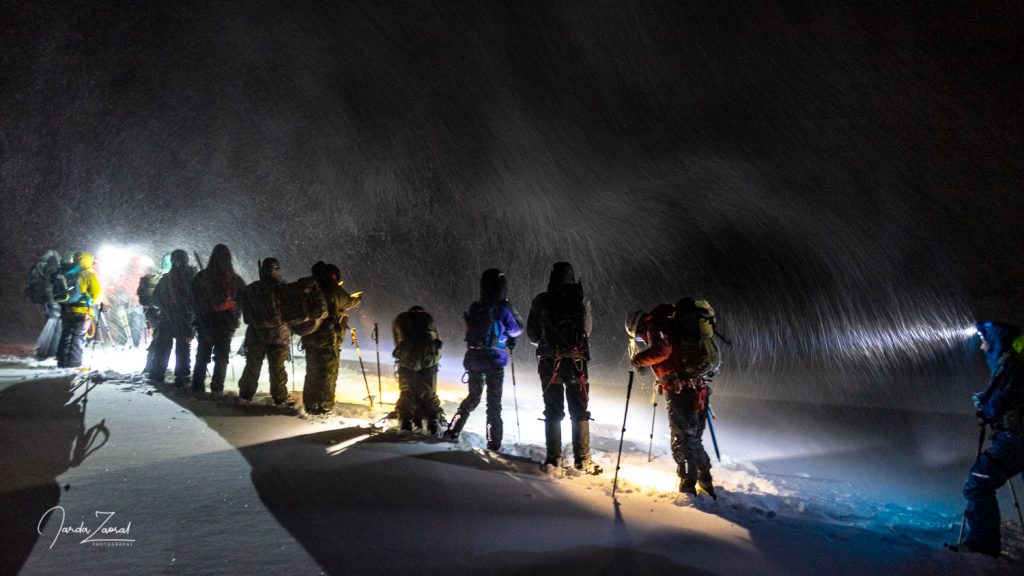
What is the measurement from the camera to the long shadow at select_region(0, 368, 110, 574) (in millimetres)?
3600

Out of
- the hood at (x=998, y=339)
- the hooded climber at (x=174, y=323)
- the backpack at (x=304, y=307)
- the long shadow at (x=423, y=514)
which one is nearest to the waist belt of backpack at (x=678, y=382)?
the long shadow at (x=423, y=514)

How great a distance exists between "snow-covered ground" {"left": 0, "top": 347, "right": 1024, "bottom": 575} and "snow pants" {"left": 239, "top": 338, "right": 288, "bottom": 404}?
362 mm

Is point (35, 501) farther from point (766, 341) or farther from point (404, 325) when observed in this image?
point (766, 341)

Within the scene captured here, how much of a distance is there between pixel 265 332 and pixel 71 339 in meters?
6.13

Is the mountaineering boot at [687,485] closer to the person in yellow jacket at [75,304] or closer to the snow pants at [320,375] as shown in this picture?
the snow pants at [320,375]

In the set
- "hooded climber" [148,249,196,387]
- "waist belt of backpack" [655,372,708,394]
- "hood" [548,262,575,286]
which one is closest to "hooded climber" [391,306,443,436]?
"hood" [548,262,575,286]

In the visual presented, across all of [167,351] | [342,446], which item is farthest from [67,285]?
[342,446]

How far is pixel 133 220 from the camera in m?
32.3

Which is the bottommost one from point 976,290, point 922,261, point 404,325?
point 404,325

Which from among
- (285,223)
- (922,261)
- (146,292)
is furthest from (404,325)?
(285,223)

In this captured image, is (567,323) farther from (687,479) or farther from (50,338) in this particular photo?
(50,338)

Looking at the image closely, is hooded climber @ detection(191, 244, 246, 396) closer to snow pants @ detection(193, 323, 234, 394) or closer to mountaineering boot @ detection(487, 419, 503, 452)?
snow pants @ detection(193, 323, 234, 394)

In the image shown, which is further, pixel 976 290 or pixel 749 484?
pixel 976 290

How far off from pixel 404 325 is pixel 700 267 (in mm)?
32381
